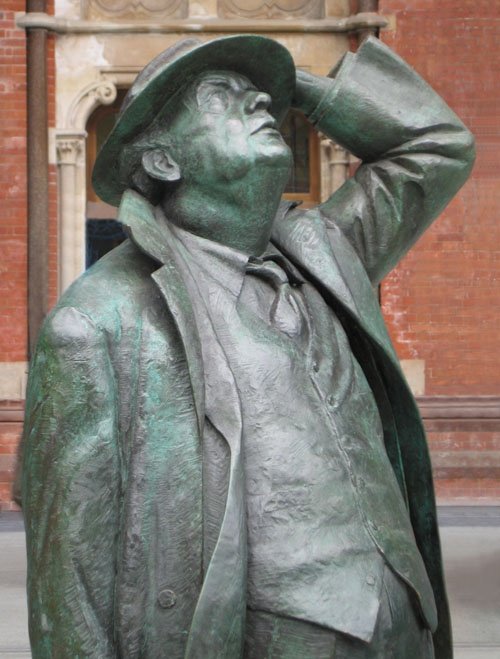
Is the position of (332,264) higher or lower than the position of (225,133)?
lower

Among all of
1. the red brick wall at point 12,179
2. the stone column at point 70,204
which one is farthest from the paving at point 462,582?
the stone column at point 70,204

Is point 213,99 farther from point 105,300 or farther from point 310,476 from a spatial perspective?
point 310,476

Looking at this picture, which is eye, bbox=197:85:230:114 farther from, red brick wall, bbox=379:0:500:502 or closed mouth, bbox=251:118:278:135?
red brick wall, bbox=379:0:500:502

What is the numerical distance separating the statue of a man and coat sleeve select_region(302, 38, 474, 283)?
0.10ft

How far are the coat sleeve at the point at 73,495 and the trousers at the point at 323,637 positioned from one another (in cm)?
27

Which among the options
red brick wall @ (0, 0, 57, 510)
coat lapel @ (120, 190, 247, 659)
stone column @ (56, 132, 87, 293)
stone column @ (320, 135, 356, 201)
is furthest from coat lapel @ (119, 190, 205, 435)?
stone column @ (320, 135, 356, 201)

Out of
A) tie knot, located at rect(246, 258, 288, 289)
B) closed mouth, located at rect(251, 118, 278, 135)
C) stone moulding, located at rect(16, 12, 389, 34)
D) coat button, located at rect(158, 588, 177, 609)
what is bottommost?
Answer: coat button, located at rect(158, 588, 177, 609)

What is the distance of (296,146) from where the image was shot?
1335 cm

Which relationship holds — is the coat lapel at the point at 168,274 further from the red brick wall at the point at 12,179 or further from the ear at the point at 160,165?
the red brick wall at the point at 12,179

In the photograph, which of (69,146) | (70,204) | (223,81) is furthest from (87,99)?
(223,81)

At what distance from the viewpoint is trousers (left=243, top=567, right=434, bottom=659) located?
8.69ft

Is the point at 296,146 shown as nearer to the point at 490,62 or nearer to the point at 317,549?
the point at 490,62

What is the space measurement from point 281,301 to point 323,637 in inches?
26.0

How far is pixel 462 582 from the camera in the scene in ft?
27.3
